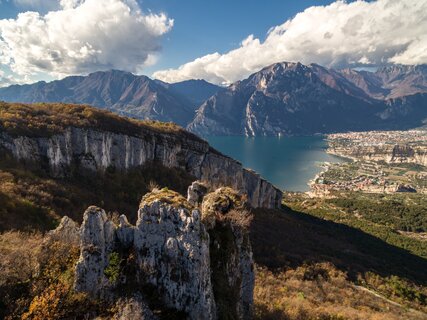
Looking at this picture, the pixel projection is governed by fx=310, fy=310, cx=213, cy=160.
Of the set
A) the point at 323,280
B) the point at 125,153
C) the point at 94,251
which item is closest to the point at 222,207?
the point at 94,251

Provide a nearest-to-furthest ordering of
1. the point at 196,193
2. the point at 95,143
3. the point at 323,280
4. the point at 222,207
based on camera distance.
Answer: the point at 222,207 → the point at 196,193 → the point at 323,280 → the point at 95,143

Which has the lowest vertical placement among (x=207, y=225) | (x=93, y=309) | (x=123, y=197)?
(x=123, y=197)

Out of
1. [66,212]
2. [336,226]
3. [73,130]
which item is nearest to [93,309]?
→ [66,212]

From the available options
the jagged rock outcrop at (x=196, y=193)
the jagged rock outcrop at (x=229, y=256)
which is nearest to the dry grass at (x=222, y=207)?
the jagged rock outcrop at (x=229, y=256)

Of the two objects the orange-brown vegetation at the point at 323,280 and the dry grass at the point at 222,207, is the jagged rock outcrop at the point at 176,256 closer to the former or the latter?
the dry grass at the point at 222,207

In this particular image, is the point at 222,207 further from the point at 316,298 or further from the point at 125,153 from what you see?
the point at 125,153

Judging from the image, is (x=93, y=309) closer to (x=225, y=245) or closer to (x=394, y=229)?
(x=225, y=245)
